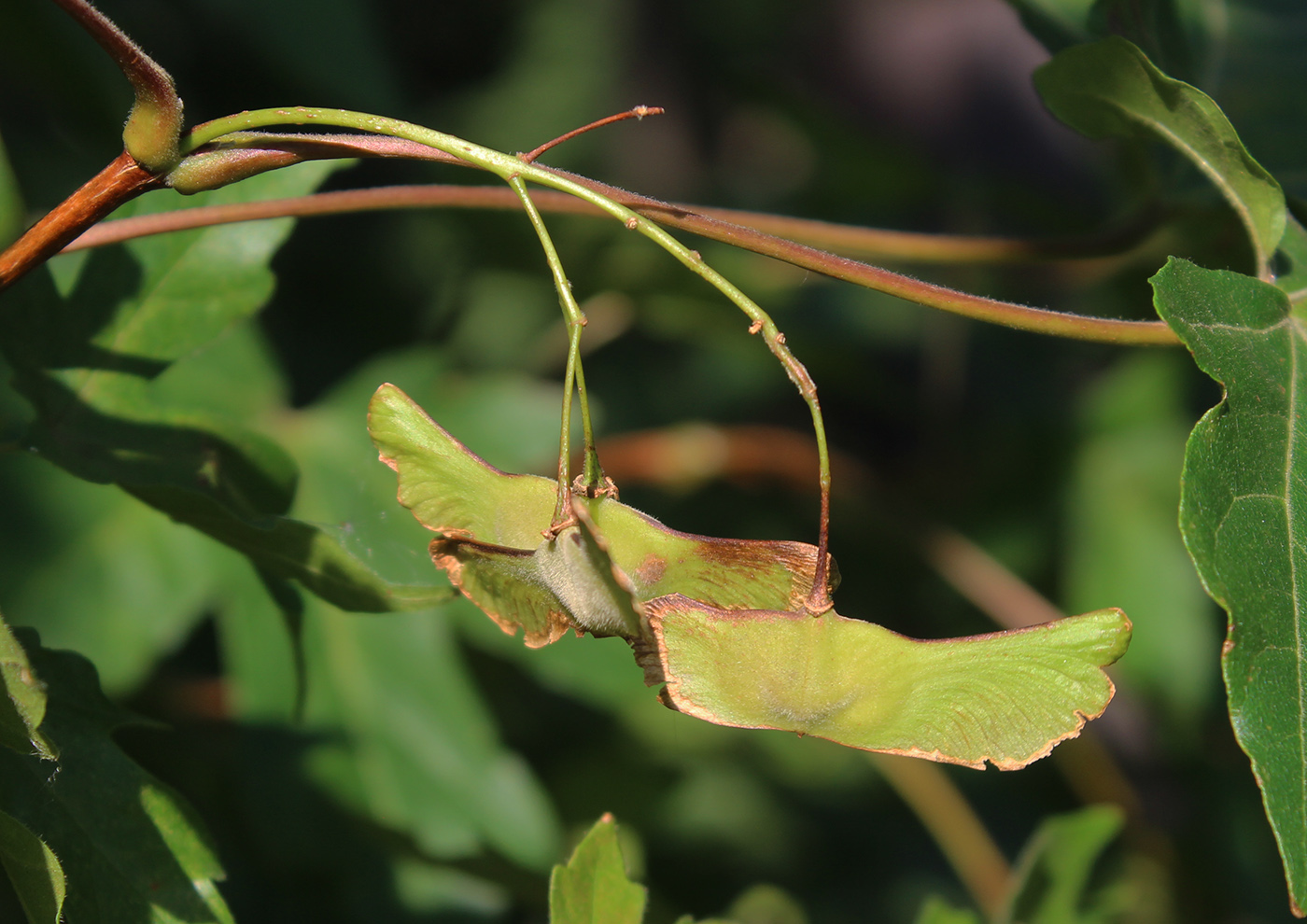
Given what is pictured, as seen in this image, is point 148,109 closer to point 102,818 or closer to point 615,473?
point 102,818

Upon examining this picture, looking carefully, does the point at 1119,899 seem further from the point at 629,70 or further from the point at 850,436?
the point at 629,70

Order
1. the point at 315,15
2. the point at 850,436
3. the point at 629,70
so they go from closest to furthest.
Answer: the point at 315,15 < the point at 850,436 < the point at 629,70

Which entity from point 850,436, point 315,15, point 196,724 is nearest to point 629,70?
point 850,436

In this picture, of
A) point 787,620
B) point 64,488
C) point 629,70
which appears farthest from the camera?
point 629,70

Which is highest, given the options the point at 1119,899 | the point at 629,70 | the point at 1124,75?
the point at 629,70

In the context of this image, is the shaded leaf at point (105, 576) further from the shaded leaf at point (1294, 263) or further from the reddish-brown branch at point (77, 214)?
the shaded leaf at point (1294, 263)

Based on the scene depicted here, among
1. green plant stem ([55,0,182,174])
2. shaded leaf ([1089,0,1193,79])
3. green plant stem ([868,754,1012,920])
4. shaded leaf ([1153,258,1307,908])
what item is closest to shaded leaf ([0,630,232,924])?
green plant stem ([55,0,182,174])

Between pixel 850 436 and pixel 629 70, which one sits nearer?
pixel 850 436
